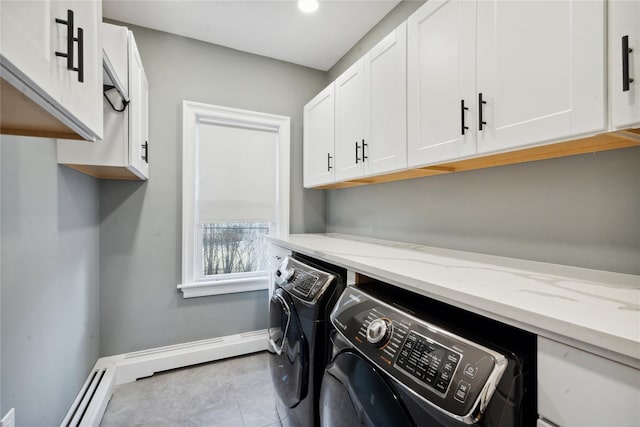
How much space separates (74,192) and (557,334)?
2150 millimetres

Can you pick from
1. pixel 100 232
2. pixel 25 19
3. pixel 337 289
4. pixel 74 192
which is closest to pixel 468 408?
pixel 337 289

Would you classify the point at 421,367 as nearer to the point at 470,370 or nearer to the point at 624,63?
the point at 470,370

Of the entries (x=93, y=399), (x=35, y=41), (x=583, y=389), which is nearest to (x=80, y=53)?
(x=35, y=41)

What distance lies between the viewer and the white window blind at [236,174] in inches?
94.3

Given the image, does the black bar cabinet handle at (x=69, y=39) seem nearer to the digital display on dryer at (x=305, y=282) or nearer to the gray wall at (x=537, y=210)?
the digital display on dryer at (x=305, y=282)

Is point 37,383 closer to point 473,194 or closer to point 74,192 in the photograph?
point 74,192

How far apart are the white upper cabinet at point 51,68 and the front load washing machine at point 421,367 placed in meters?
0.94

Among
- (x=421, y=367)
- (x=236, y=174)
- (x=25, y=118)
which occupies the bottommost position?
(x=421, y=367)

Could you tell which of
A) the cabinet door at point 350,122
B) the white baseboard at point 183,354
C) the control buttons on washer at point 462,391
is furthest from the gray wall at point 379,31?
the white baseboard at point 183,354

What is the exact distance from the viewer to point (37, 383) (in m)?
1.16

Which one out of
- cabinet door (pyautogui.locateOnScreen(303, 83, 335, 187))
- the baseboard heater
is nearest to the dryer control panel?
cabinet door (pyautogui.locateOnScreen(303, 83, 335, 187))

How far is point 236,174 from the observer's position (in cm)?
250

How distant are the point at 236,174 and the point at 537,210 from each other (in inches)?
84.3

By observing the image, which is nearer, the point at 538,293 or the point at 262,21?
the point at 538,293
